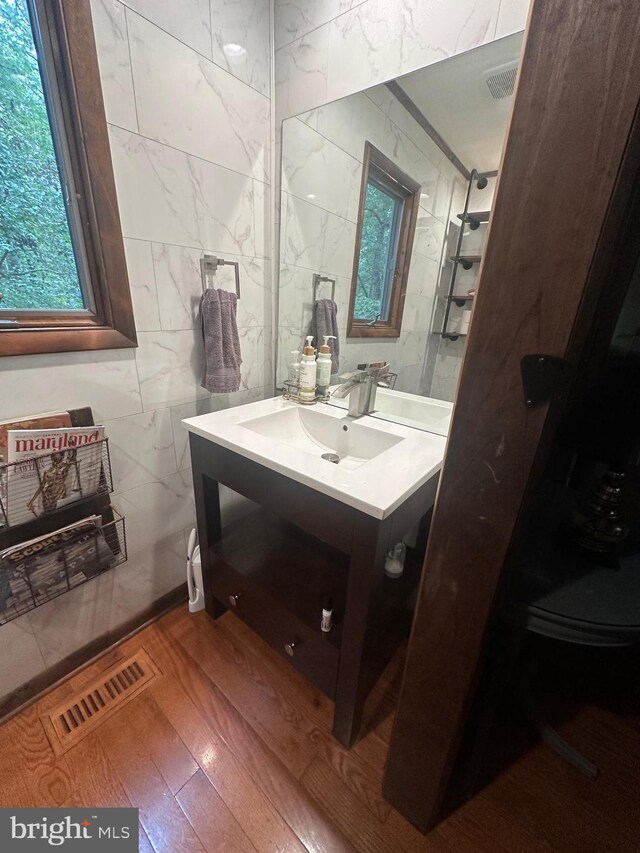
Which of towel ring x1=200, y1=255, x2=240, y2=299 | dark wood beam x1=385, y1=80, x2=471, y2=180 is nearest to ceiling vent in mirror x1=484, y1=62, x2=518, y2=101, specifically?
dark wood beam x1=385, y1=80, x2=471, y2=180

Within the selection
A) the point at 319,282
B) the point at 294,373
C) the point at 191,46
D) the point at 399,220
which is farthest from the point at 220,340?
the point at 191,46

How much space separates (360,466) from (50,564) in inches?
36.8

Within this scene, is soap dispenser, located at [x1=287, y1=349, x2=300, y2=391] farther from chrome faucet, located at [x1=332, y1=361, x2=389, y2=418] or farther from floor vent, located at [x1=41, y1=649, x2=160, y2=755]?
floor vent, located at [x1=41, y1=649, x2=160, y2=755]

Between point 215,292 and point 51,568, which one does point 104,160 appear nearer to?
point 215,292

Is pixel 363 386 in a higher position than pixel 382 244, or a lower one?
lower

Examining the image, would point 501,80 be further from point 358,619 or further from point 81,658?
point 81,658

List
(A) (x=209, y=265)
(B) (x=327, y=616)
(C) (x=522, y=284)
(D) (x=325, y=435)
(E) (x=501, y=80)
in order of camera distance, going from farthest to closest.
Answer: (D) (x=325, y=435)
(A) (x=209, y=265)
(B) (x=327, y=616)
(E) (x=501, y=80)
(C) (x=522, y=284)

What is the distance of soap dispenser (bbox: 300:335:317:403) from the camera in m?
1.27

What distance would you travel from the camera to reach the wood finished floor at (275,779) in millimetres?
836

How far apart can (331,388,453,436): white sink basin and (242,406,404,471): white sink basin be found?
11 centimetres

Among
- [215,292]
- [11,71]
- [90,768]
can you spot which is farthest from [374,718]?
[11,71]

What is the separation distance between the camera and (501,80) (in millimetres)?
798

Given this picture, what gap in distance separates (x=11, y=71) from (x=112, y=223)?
1.05 feet

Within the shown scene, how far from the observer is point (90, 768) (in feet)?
3.06
